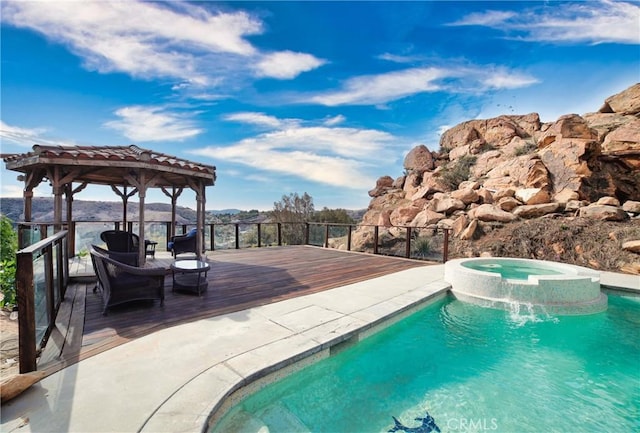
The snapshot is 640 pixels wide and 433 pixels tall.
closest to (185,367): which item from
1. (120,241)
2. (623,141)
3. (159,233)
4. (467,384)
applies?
(467,384)

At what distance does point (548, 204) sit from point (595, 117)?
972 cm

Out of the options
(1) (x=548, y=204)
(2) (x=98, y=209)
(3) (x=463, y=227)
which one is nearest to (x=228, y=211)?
(2) (x=98, y=209)

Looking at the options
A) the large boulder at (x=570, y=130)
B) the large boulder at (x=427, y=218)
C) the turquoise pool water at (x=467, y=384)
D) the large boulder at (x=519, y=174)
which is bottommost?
the turquoise pool water at (x=467, y=384)

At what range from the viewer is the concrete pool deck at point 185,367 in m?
1.89

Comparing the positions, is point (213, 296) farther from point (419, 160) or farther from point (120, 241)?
point (419, 160)

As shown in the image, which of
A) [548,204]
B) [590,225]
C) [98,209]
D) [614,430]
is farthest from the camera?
[98,209]

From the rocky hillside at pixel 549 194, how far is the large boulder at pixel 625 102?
0.04 meters

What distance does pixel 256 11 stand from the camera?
7859 mm

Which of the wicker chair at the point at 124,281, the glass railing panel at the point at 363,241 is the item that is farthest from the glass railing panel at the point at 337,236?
the wicker chair at the point at 124,281

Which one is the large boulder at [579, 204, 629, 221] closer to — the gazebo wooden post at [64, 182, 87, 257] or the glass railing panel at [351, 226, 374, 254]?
the glass railing panel at [351, 226, 374, 254]

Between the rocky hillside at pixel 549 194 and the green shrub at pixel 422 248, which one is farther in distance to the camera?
the green shrub at pixel 422 248

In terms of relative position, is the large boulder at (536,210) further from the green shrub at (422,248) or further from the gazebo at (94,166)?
the gazebo at (94,166)

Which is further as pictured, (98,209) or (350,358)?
(98,209)

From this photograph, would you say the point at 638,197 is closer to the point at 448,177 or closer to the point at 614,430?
the point at 448,177
